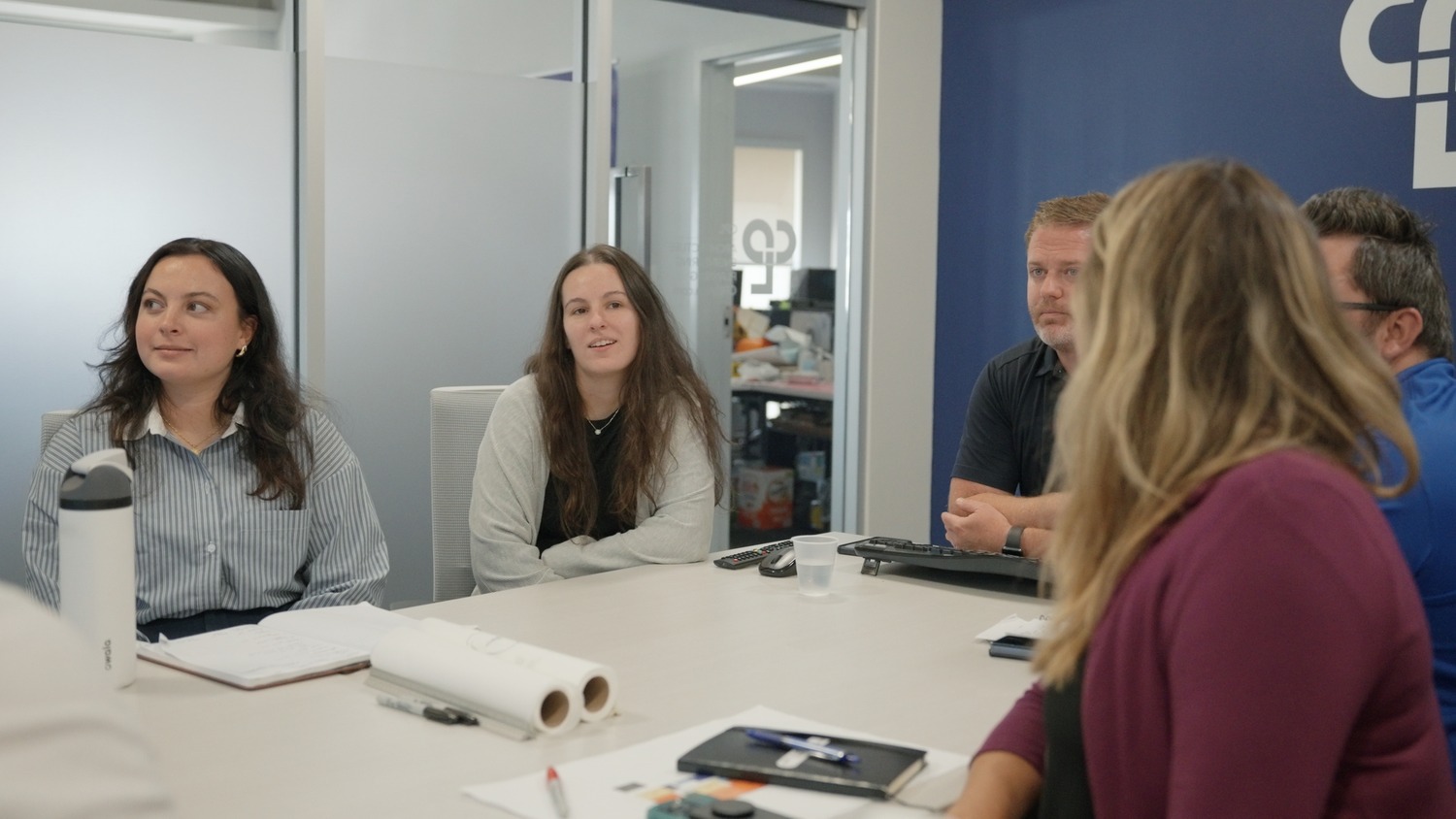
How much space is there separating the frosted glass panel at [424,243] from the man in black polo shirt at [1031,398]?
1.73 m

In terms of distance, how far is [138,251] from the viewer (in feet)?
11.1

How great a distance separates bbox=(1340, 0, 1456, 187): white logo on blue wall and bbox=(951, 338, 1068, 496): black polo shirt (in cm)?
159

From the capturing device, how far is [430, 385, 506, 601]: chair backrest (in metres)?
2.72

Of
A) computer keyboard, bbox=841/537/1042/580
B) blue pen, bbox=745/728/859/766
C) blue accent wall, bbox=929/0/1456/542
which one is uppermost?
blue accent wall, bbox=929/0/1456/542

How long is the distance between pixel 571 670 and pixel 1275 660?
0.84m

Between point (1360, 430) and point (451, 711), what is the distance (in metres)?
1.03

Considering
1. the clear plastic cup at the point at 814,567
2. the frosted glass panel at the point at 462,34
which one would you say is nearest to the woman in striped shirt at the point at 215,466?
the clear plastic cup at the point at 814,567

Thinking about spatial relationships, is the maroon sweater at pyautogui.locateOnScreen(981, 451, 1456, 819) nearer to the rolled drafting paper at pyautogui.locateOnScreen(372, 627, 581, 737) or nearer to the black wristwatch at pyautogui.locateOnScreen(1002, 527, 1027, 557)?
the rolled drafting paper at pyautogui.locateOnScreen(372, 627, 581, 737)

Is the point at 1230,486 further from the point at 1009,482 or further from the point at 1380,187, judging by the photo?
the point at 1380,187

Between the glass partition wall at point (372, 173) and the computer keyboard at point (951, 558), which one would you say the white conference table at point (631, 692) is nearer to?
the computer keyboard at point (951, 558)

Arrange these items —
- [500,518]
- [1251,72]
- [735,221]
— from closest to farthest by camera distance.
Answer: [500,518]
[1251,72]
[735,221]

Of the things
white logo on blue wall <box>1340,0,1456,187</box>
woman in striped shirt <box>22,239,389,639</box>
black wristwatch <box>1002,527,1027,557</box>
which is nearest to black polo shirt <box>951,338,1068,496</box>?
black wristwatch <box>1002,527,1027,557</box>

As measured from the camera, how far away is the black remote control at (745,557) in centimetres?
250

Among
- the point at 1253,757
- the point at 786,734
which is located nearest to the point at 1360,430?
the point at 1253,757
